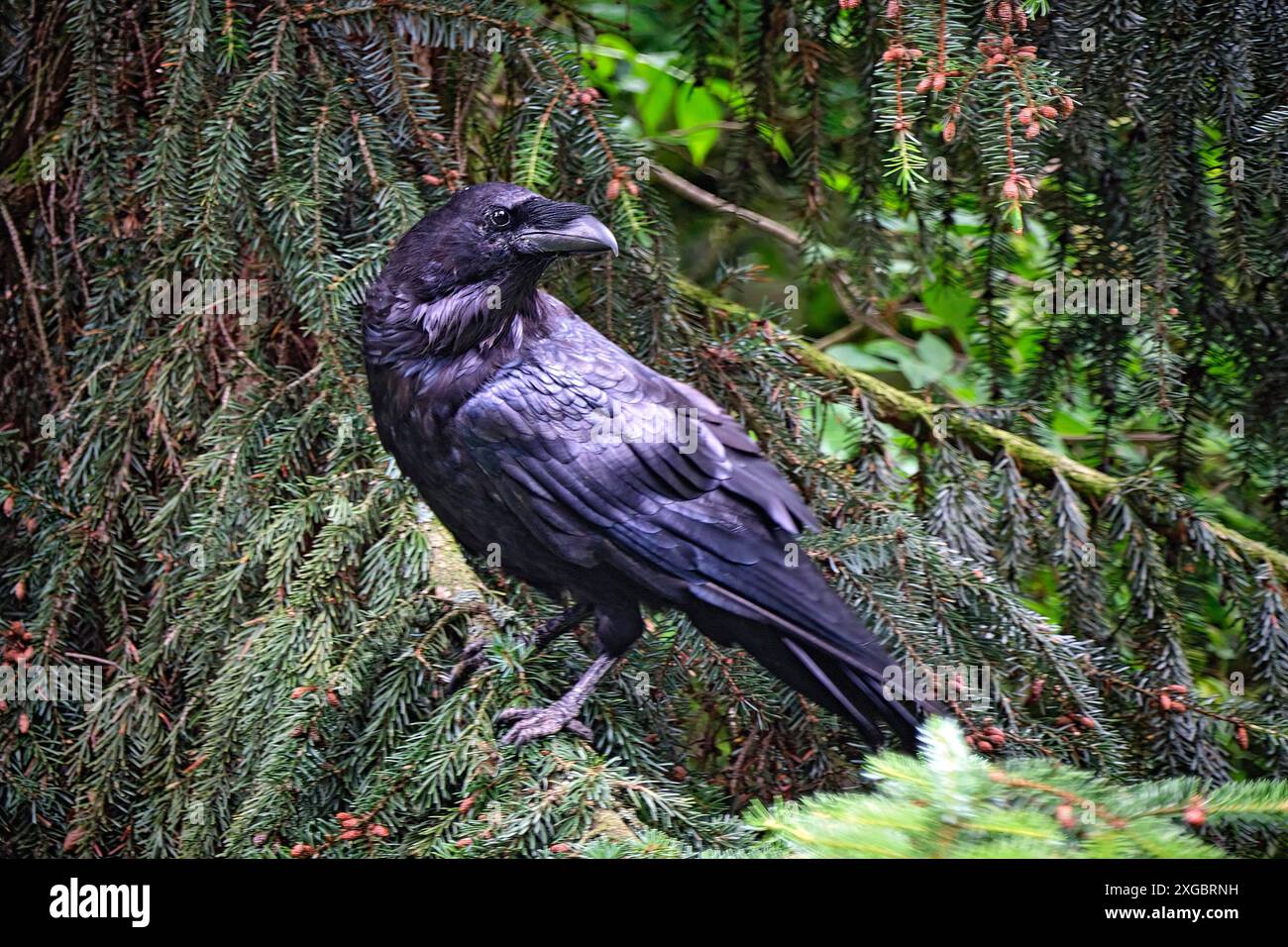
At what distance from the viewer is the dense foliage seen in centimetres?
206

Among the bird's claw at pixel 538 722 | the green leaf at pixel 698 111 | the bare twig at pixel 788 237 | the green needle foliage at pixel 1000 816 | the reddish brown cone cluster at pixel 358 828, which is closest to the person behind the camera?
the green needle foliage at pixel 1000 816

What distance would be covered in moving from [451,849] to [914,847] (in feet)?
2.78

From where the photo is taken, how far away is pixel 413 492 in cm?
235


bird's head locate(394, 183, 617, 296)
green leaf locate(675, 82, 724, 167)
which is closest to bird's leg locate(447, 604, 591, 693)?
bird's head locate(394, 183, 617, 296)

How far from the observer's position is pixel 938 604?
7.55ft

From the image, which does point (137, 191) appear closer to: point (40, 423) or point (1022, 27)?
point (40, 423)

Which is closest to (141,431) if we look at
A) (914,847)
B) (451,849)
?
(451,849)

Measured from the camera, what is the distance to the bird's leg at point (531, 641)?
2223mm

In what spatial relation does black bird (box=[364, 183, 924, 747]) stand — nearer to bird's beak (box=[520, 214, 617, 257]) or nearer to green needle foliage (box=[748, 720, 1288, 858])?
bird's beak (box=[520, 214, 617, 257])

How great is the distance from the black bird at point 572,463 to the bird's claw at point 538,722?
19 millimetres

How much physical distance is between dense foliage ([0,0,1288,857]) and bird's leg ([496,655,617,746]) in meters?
0.04

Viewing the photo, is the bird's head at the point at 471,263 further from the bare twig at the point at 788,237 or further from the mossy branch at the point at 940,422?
the bare twig at the point at 788,237

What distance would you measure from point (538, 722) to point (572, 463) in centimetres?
52

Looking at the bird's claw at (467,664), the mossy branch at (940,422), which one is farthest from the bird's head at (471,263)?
the bird's claw at (467,664)
